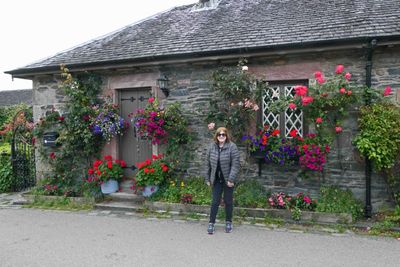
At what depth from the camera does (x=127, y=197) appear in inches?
278

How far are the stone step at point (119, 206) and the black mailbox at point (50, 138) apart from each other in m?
2.14

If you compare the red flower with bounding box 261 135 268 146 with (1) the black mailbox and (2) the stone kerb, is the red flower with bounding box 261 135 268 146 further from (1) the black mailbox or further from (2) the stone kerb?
(1) the black mailbox

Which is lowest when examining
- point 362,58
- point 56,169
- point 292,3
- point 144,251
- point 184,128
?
point 144,251

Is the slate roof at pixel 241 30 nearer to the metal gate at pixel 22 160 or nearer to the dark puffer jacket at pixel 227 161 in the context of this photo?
the metal gate at pixel 22 160

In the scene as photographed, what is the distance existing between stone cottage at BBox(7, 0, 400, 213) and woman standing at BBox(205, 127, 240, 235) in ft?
4.80

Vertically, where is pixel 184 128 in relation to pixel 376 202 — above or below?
above

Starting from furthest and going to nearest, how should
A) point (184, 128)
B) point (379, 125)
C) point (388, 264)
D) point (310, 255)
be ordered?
point (184, 128)
point (379, 125)
point (310, 255)
point (388, 264)

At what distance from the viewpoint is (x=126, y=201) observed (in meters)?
7.00

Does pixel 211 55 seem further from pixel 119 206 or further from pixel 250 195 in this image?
pixel 119 206

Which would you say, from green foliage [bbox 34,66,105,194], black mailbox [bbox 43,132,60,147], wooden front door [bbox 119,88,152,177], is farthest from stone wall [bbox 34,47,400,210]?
black mailbox [bbox 43,132,60,147]

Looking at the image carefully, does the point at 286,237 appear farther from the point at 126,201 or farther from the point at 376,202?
the point at 126,201

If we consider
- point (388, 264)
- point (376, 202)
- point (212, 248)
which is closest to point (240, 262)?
point (212, 248)

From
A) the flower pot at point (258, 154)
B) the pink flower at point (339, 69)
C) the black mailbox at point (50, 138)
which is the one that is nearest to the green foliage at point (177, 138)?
the flower pot at point (258, 154)

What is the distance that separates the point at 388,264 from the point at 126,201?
5118 mm
